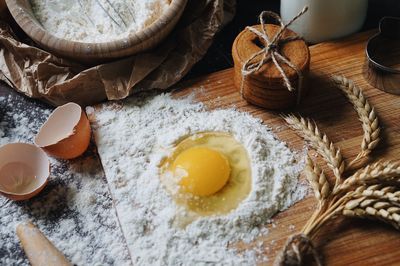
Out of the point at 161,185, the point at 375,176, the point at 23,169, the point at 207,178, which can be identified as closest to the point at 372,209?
the point at 375,176

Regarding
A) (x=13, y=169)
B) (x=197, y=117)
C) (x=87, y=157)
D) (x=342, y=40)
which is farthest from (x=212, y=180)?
(x=342, y=40)

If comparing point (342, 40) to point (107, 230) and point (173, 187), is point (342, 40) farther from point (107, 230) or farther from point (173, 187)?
point (107, 230)

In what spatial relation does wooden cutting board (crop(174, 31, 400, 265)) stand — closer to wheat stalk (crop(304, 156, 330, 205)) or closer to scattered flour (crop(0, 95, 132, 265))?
Result: wheat stalk (crop(304, 156, 330, 205))

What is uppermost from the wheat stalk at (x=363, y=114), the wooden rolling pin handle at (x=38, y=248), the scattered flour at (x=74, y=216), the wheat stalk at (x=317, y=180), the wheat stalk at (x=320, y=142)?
the wheat stalk at (x=363, y=114)

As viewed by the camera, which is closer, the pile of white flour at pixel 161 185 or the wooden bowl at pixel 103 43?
the pile of white flour at pixel 161 185

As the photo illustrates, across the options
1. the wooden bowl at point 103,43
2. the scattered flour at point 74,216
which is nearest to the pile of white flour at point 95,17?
the wooden bowl at point 103,43

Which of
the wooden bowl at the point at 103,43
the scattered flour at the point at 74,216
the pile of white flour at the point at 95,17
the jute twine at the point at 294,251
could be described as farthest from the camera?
the pile of white flour at the point at 95,17

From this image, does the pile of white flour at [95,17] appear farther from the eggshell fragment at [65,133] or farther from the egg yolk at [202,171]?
the egg yolk at [202,171]
